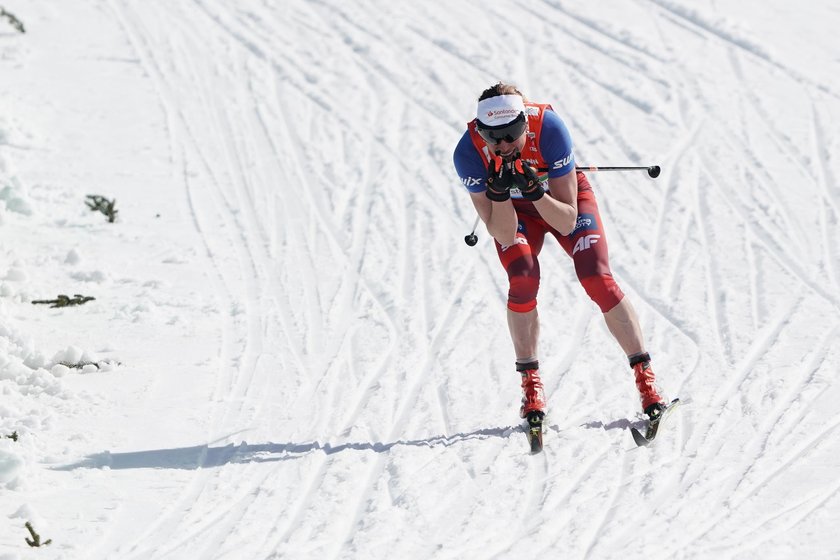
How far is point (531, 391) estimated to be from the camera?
6.04 meters

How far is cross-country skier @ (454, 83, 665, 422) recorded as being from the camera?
5535 mm

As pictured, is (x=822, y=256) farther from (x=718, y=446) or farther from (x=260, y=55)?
(x=260, y=55)

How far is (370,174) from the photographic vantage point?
10.2 meters

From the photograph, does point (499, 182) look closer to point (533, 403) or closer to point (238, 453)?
point (533, 403)

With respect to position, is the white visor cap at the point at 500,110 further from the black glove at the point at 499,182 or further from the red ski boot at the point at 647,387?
the red ski boot at the point at 647,387

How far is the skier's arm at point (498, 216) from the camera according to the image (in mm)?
5715

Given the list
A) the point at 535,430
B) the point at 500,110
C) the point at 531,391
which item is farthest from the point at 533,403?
the point at 500,110

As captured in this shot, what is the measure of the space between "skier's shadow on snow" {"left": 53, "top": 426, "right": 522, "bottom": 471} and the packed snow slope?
0.02 meters

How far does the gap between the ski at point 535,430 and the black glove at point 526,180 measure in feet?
3.90

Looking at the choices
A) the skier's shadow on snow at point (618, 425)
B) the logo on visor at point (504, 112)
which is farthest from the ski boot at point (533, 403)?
the logo on visor at point (504, 112)

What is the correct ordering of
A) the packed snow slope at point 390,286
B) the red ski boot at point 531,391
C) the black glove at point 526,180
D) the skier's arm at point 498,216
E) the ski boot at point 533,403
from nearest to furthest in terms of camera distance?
the packed snow slope at point 390,286 → the black glove at point 526,180 → the skier's arm at point 498,216 → the ski boot at point 533,403 → the red ski boot at point 531,391

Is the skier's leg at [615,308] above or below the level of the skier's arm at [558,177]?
below

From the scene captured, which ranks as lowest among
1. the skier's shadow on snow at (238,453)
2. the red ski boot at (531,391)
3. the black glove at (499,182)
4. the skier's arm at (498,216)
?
the skier's shadow on snow at (238,453)

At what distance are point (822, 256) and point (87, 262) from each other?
5.53 meters
